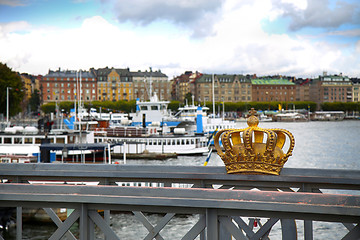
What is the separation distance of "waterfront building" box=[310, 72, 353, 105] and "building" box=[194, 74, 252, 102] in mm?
29938

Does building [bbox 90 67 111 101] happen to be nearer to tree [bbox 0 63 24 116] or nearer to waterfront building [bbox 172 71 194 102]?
waterfront building [bbox 172 71 194 102]

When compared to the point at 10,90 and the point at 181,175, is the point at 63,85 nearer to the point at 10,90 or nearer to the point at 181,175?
the point at 10,90

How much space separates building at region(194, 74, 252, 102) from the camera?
152 metres

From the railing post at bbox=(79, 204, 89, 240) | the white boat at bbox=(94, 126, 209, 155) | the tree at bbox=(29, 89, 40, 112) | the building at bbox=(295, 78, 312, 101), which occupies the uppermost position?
the building at bbox=(295, 78, 312, 101)

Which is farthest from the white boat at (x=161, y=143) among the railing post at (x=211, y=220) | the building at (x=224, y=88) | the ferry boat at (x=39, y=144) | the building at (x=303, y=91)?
the building at (x=303, y=91)

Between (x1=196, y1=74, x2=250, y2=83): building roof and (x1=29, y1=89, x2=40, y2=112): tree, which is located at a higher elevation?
(x1=196, y1=74, x2=250, y2=83): building roof

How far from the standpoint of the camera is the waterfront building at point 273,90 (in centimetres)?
16112

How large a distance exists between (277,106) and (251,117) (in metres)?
155

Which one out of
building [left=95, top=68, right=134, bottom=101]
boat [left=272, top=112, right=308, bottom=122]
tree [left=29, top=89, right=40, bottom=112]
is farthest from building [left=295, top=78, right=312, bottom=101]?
tree [left=29, top=89, right=40, bottom=112]

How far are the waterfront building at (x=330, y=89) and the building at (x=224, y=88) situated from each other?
2994cm

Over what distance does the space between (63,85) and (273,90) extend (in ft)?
245

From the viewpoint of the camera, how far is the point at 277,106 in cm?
15675

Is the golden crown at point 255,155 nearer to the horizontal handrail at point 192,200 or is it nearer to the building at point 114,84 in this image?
the horizontal handrail at point 192,200

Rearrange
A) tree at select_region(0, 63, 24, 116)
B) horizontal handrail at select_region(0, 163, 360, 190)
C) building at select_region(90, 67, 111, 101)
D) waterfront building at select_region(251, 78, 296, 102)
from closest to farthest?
horizontal handrail at select_region(0, 163, 360, 190), tree at select_region(0, 63, 24, 116), building at select_region(90, 67, 111, 101), waterfront building at select_region(251, 78, 296, 102)
